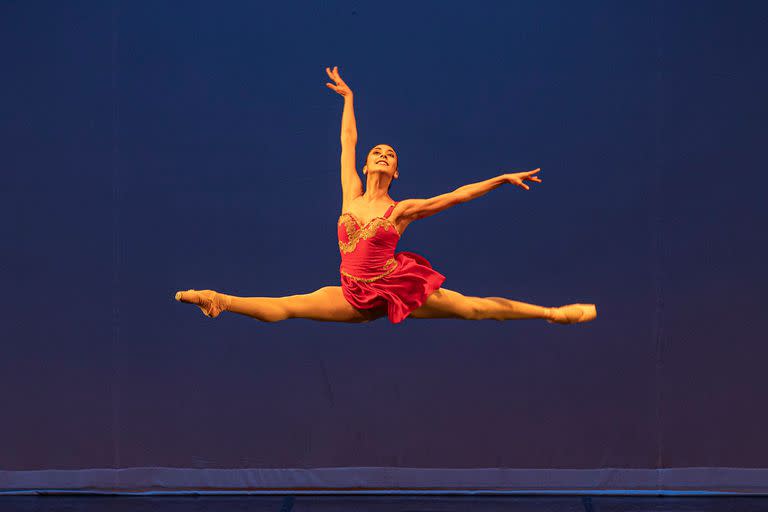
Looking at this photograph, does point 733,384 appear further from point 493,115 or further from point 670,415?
point 493,115

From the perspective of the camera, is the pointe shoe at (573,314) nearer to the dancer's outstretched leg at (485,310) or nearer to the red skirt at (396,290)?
the dancer's outstretched leg at (485,310)

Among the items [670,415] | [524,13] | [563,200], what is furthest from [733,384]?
[524,13]

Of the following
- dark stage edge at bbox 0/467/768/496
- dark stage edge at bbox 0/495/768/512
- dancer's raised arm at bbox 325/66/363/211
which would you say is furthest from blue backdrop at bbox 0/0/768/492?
dancer's raised arm at bbox 325/66/363/211

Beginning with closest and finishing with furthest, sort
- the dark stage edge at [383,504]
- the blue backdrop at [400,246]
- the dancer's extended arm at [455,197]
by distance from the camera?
the dancer's extended arm at [455,197], the dark stage edge at [383,504], the blue backdrop at [400,246]

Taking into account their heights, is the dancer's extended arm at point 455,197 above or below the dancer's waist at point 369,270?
above

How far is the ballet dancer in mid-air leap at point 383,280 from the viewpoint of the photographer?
14.8 feet

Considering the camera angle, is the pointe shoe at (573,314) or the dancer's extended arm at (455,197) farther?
the pointe shoe at (573,314)

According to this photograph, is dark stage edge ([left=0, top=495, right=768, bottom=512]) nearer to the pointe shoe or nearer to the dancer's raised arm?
the pointe shoe

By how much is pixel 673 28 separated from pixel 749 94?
63cm

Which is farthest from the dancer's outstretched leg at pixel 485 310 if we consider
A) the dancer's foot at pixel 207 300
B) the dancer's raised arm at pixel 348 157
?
the dancer's foot at pixel 207 300

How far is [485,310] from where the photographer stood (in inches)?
184

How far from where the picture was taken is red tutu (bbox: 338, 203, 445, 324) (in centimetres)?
→ 450

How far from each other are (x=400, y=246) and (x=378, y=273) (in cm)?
124

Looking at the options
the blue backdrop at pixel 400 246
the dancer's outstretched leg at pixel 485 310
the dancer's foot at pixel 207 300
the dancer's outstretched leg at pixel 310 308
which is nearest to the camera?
the dancer's foot at pixel 207 300
